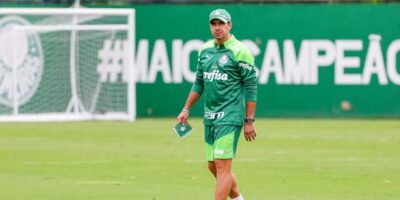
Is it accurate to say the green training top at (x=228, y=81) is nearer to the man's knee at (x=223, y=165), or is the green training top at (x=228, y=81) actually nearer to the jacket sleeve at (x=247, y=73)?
the jacket sleeve at (x=247, y=73)

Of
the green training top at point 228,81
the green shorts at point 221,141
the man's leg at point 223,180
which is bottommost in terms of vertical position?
the man's leg at point 223,180

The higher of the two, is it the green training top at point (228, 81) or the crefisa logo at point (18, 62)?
the green training top at point (228, 81)

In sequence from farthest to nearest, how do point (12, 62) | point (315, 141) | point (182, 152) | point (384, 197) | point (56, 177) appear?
point (12, 62)
point (315, 141)
point (182, 152)
point (56, 177)
point (384, 197)

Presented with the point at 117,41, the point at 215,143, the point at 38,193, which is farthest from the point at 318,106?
the point at 215,143

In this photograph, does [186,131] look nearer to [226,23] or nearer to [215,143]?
[215,143]

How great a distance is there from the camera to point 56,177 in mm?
16844

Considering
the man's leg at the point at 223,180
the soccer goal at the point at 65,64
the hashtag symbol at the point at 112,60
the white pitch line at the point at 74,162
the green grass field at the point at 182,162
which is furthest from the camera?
the hashtag symbol at the point at 112,60

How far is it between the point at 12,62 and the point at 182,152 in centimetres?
839

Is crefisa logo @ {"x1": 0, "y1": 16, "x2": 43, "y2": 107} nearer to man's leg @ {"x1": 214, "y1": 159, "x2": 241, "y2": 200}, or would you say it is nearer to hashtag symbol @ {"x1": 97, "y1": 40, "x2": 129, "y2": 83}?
hashtag symbol @ {"x1": 97, "y1": 40, "x2": 129, "y2": 83}

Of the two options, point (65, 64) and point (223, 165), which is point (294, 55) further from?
point (223, 165)

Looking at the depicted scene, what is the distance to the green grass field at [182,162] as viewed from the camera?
15.1 meters

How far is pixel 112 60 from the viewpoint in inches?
1153

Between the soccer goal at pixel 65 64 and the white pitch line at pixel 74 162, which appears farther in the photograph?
the soccer goal at pixel 65 64

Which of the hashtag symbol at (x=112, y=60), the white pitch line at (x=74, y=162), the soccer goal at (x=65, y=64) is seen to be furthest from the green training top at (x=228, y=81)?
the hashtag symbol at (x=112, y=60)
